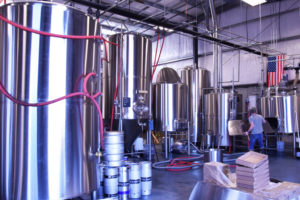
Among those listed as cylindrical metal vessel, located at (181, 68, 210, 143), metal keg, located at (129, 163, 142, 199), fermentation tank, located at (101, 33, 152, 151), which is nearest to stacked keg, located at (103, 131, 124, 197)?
metal keg, located at (129, 163, 142, 199)

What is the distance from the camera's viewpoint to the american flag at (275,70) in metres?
9.58

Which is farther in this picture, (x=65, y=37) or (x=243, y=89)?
(x=243, y=89)

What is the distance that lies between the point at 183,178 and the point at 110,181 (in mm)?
1839

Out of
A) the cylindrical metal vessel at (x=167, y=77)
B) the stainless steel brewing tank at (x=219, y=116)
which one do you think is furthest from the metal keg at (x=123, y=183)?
the stainless steel brewing tank at (x=219, y=116)

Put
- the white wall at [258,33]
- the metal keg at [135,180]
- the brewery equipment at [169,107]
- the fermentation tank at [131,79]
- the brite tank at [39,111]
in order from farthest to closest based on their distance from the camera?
the white wall at [258,33], the brewery equipment at [169,107], the fermentation tank at [131,79], the metal keg at [135,180], the brite tank at [39,111]

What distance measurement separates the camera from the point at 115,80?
5.53 m

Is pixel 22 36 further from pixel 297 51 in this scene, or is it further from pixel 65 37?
pixel 297 51

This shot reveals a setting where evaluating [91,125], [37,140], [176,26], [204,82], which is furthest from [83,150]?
[204,82]

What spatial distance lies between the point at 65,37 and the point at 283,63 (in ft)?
31.0

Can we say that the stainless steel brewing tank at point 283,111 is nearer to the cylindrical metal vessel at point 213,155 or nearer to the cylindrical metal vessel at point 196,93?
the cylindrical metal vessel at point 196,93

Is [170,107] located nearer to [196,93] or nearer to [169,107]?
[169,107]

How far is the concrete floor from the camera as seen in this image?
3660 mm

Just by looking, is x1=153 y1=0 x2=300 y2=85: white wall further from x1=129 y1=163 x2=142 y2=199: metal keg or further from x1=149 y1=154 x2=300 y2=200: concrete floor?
x1=129 y1=163 x2=142 y2=199: metal keg

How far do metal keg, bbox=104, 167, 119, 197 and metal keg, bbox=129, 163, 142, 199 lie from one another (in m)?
0.28
